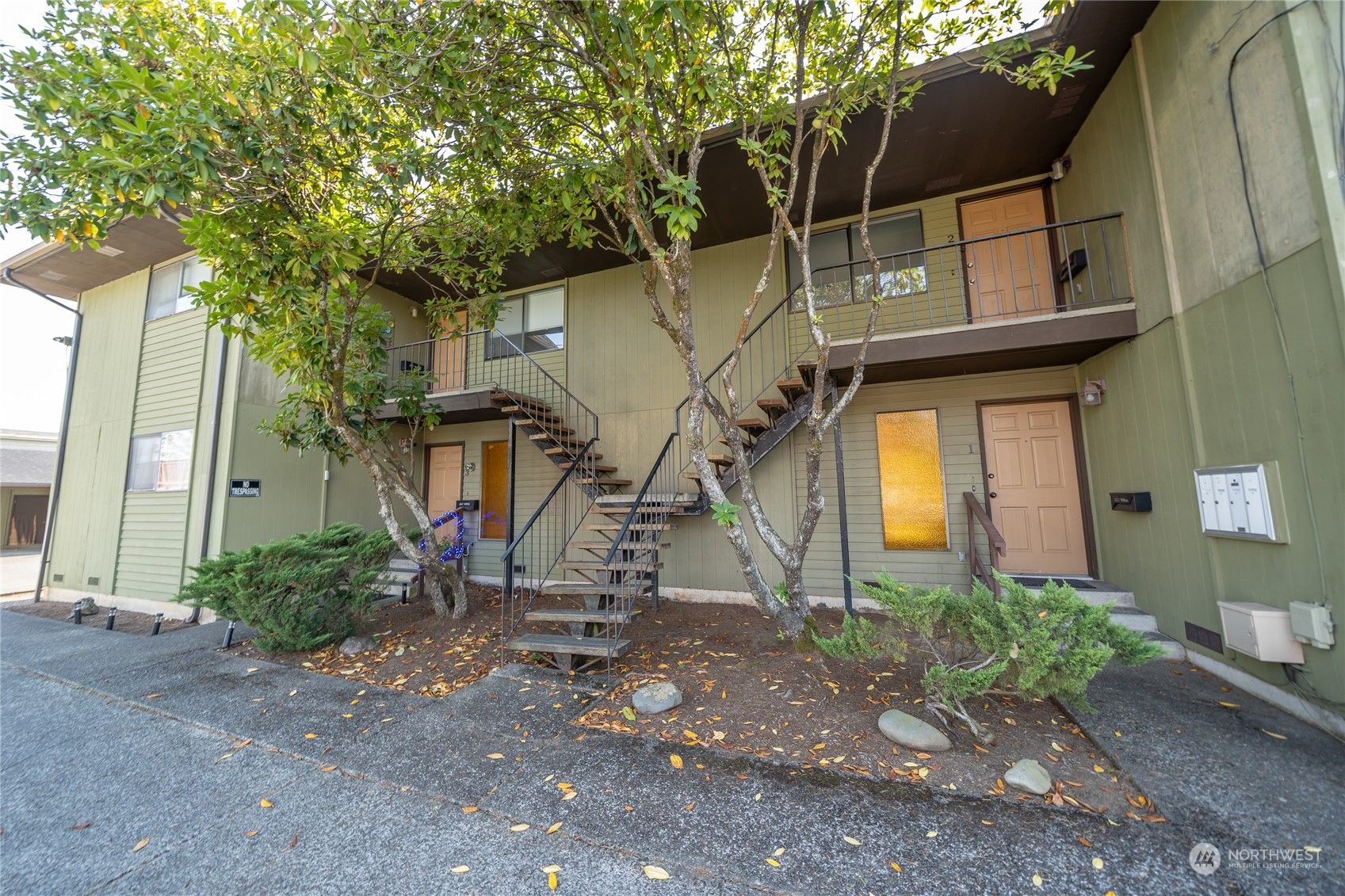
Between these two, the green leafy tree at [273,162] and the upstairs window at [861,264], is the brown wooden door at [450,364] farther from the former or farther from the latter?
the upstairs window at [861,264]

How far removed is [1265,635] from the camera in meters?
3.11

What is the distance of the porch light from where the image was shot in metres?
5.08

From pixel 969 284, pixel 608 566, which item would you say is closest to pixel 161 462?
pixel 608 566

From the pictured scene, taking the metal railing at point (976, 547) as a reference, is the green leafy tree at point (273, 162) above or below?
above

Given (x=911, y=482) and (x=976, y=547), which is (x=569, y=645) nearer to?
(x=911, y=482)

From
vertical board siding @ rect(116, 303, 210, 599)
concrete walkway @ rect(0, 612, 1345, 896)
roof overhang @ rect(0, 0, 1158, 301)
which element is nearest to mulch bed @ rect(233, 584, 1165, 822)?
concrete walkway @ rect(0, 612, 1345, 896)

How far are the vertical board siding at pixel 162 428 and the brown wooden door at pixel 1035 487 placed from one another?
33.1 ft

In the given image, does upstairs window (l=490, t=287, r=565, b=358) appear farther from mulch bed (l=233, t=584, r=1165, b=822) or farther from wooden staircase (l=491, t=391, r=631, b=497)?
mulch bed (l=233, t=584, r=1165, b=822)

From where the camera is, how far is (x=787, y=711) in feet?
10.9

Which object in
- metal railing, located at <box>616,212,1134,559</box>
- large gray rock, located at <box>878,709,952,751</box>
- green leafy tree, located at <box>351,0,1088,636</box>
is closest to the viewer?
large gray rock, located at <box>878,709,952,751</box>

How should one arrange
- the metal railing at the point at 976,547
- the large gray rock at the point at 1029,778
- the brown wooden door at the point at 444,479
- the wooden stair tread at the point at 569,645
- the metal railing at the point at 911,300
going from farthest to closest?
the brown wooden door at the point at 444,479 → the metal railing at the point at 911,300 → the metal railing at the point at 976,547 → the wooden stair tread at the point at 569,645 → the large gray rock at the point at 1029,778

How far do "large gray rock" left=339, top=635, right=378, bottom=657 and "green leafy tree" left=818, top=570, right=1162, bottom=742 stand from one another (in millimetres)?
4494

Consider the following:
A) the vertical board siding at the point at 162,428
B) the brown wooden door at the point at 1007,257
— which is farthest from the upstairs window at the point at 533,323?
the brown wooden door at the point at 1007,257

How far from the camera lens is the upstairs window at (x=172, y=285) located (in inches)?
296
